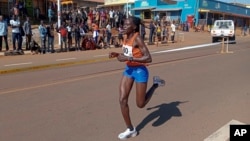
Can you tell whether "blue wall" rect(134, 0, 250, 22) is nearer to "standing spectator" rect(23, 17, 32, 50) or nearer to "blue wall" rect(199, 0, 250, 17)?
"blue wall" rect(199, 0, 250, 17)

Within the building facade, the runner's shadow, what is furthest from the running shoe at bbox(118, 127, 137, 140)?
the building facade

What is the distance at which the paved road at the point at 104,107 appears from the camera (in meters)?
5.07

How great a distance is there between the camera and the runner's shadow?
220 inches

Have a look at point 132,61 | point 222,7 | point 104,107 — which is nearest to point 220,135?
point 132,61

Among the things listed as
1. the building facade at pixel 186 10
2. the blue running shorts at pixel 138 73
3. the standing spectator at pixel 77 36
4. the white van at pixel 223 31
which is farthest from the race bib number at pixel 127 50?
the building facade at pixel 186 10

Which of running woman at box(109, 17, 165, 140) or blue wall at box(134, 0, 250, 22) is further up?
blue wall at box(134, 0, 250, 22)

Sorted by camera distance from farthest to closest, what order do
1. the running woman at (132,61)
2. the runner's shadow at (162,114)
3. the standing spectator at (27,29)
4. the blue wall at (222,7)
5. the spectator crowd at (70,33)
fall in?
the blue wall at (222,7)
the standing spectator at (27,29)
the spectator crowd at (70,33)
the runner's shadow at (162,114)
the running woman at (132,61)

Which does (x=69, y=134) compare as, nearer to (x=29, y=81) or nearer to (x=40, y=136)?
(x=40, y=136)

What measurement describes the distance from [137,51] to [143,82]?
46cm

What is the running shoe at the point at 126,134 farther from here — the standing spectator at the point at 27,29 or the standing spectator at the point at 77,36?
the standing spectator at the point at 77,36

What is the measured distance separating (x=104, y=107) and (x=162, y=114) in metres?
1.16

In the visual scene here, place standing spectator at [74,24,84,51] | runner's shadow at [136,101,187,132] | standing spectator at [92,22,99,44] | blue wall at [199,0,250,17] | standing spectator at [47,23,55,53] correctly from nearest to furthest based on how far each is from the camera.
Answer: runner's shadow at [136,101,187,132] → standing spectator at [47,23,55,53] → standing spectator at [74,24,84,51] → standing spectator at [92,22,99,44] → blue wall at [199,0,250,17]

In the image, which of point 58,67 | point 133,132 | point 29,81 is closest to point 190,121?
point 133,132

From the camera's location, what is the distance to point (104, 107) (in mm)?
6504
